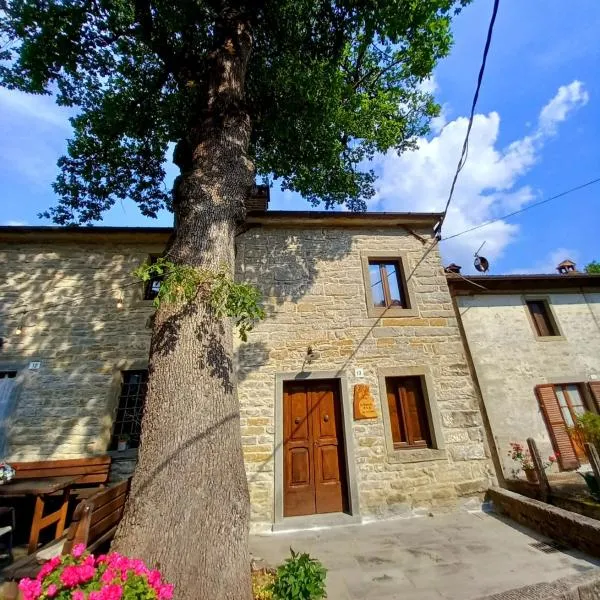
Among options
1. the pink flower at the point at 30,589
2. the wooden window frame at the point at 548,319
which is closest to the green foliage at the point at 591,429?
the wooden window frame at the point at 548,319

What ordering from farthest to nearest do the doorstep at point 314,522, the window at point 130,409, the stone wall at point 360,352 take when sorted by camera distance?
1. the window at point 130,409
2. the stone wall at point 360,352
3. the doorstep at point 314,522

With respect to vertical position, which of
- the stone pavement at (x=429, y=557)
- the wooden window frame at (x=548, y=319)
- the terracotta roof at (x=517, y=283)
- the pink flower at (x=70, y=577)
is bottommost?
the stone pavement at (x=429, y=557)

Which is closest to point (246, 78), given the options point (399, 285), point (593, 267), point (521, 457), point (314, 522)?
point (399, 285)

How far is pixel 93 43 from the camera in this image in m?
5.46

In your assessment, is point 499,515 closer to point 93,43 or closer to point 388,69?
point 388,69

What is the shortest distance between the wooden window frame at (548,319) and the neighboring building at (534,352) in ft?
0.07

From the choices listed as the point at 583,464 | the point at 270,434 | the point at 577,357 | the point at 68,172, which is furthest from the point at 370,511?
the point at 68,172

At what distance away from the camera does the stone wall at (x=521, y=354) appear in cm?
662

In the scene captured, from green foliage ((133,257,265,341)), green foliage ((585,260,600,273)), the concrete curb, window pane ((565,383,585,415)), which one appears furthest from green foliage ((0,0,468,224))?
green foliage ((585,260,600,273))

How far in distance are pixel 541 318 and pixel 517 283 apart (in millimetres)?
1172

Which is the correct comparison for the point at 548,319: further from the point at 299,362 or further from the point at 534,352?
the point at 299,362

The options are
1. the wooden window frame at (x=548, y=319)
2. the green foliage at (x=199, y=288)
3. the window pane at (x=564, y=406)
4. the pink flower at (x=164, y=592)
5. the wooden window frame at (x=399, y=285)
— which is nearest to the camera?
the pink flower at (x=164, y=592)

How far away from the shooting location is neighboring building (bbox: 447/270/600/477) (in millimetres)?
6617

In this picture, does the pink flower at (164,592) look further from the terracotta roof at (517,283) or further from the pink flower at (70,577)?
the terracotta roof at (517,283)
